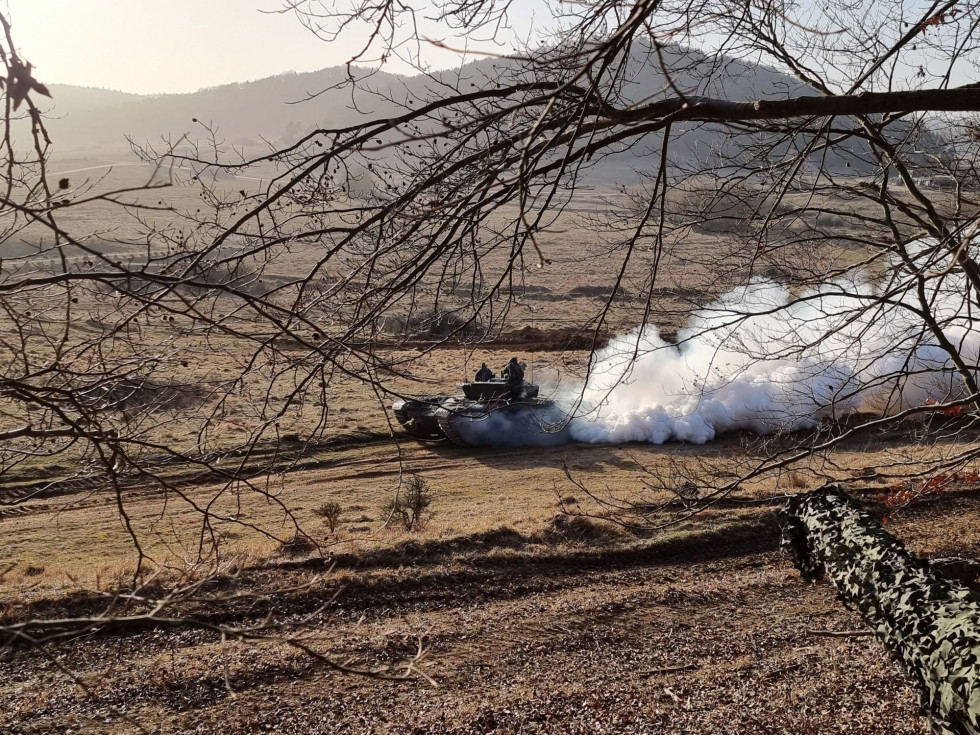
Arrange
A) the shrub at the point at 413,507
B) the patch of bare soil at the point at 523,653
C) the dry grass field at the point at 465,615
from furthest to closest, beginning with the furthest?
the shrub at the point at 413,507
the patch of bare soil at the point at 523,653
the dry grass field at the point at 465,615

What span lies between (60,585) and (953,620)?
10.6m

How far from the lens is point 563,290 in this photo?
47219mm

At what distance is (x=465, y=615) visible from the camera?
1061 cm

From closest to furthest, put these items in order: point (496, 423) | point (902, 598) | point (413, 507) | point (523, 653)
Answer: point (902, 598) < point (523, 653) < point (413, 507) < point (496, 423)

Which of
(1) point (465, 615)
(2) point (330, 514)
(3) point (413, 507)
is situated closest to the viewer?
(1) point (465, 615)

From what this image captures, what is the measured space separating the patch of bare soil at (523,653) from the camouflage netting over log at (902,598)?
3.73 feet

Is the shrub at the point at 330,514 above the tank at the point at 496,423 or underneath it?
underneath

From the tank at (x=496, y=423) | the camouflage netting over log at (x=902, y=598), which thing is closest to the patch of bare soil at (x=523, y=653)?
the camouflage netting over log at (x=902, y=598)

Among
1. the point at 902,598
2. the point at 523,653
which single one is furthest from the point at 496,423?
the point at 902,598

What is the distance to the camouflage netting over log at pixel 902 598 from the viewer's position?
4691 millimetres

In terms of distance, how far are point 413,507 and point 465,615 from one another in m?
4.02

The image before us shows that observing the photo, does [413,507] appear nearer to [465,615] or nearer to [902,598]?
[465,615]

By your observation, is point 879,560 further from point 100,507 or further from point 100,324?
point 100,507

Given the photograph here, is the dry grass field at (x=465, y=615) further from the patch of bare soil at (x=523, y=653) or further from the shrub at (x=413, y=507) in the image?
the shrub at (x=413, y=507)
